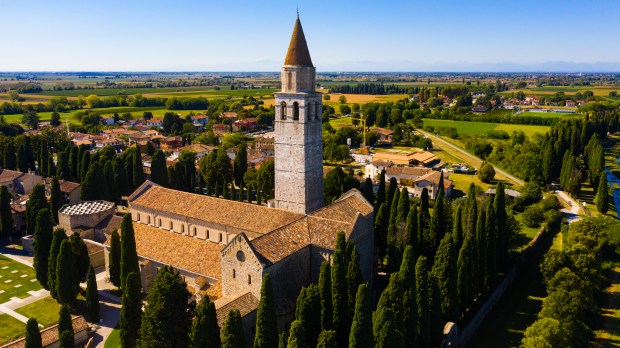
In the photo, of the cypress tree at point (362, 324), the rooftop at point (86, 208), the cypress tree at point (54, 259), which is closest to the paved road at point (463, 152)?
the rooftop at point (86, 208)

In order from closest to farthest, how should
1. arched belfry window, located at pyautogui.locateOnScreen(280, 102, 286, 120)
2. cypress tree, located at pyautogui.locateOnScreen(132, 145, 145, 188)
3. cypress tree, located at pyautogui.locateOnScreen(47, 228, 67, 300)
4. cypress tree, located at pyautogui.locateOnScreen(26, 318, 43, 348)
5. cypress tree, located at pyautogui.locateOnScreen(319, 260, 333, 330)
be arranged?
cypress tree, located at pyautogui.locateOnScreen(319, 260, 333, 330)
cypress tree, located at pyautogui.locateOnScreen(26, 318, 43, 348)
cypress tree, located at pyautogui.locateOnScreen(47, 228, 67, 300)
arched belfry window, located at pyautogui.locateOnScreen(280, 102, 286, 120)
cypress tree, located at pyautogui.locateOnScreen(132, 145, 145, 188)

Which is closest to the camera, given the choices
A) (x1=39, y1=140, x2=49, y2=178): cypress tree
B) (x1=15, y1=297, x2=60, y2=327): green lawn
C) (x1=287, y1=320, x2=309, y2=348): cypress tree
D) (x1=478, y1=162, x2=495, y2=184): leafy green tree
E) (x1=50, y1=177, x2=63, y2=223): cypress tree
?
(x1=287, y1=320, x2=309, y2=348): cypress tree

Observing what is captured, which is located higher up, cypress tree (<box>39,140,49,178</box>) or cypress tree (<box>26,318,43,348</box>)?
cypress tree (<box>39,140,49,178</box>)

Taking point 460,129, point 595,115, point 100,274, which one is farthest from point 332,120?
point 100,274

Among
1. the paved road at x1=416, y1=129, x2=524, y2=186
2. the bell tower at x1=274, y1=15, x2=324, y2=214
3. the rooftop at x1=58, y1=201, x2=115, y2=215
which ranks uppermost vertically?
the bell tower at x1=274, y1=15, x2=324, y2=214

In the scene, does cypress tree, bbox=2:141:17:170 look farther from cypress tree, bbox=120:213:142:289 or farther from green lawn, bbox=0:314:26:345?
cypress tree, bbox=120:213:142:289

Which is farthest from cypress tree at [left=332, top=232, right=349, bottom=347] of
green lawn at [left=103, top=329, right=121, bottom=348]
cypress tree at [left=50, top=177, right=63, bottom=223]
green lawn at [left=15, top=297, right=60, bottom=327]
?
cypress tree at [left=50, top=177, right=63, bottom=223]

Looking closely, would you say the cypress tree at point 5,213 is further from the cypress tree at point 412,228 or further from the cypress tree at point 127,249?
the cypress tree at point 412,228

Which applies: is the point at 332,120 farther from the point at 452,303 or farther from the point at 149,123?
the point at 452,303

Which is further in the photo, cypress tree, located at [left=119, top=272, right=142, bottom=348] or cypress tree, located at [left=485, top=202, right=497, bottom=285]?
cypress tree, located at [left=485, top=202, right=497, bottom=285]
